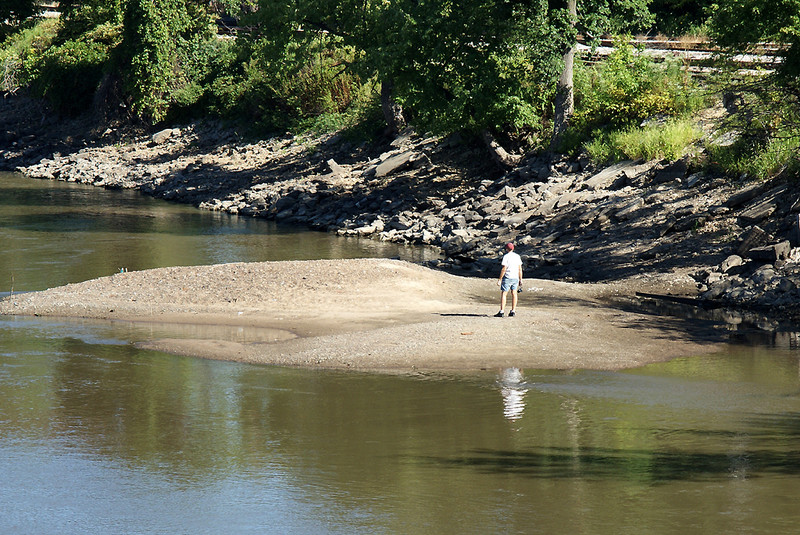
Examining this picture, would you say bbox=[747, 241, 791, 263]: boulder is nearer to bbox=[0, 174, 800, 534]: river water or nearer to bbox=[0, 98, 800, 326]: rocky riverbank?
bbox=[0, 98, 800, 326]: rocky riverbank

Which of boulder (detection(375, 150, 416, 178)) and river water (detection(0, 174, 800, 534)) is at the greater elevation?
boulder (detection(375, 150, 416, 178))

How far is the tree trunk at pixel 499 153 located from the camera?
112 feet

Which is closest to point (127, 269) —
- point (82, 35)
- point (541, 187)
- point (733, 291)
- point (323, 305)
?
point (323, 305)

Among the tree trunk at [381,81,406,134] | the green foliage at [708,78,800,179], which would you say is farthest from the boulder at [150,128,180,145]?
the green foliage at [708,78,800,179]

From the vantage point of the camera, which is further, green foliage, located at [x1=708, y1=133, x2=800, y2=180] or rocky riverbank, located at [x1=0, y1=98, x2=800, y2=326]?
green foliage, located at [x1=708, y1=133, x2=800, y2=180]

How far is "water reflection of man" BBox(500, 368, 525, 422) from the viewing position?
13.7m

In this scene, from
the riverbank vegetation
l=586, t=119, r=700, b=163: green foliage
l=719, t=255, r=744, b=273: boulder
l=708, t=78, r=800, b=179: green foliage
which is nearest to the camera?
l=719, t=255, r=744, b=273: boulder

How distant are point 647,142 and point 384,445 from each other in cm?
1981

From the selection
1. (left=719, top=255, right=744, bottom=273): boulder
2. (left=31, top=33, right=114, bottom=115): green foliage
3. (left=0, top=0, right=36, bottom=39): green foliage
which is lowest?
(left=719, top=255, right=744, bottom=273): boulder

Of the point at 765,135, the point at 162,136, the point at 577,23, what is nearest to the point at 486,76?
the point at 577,23

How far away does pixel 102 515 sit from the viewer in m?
10.2

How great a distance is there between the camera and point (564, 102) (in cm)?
3266

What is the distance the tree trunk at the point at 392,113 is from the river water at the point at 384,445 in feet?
75.8

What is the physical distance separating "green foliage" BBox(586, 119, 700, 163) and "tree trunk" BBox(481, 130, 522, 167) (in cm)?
339
